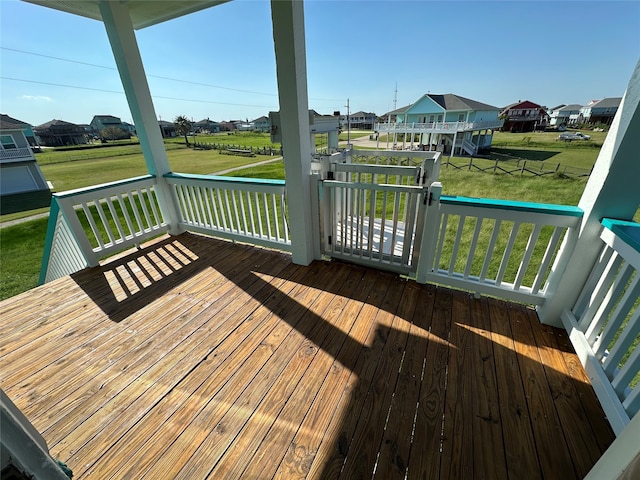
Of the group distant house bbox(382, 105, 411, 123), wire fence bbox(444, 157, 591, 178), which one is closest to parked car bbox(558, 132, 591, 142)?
wire fence bbox(444, 157, 591, 178)

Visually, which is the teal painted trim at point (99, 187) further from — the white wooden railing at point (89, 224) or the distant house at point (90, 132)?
the distant house at point (90, 132)

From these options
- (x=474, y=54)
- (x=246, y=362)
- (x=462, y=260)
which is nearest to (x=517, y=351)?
(x=246, y=362)

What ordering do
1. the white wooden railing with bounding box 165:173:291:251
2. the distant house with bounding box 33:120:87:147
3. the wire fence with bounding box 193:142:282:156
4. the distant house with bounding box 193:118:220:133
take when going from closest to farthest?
the white wooden railing with bounding box 165:173:291:251 < the distant house with bounding box 33:120:87:147 < the wire fence with bounding box 193:142:282:156 < the distant house with bounding box 193:118:220:133

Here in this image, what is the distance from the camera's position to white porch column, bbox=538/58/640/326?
4.22ft

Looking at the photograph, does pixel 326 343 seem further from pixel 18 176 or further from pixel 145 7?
pixel 18 176

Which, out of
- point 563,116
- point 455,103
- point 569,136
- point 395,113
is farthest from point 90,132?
point 563,116

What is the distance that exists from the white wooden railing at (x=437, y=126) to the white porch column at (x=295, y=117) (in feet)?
7.10

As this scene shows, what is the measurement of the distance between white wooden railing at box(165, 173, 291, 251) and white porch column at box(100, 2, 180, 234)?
0.15m

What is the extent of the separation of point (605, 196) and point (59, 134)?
305 inches

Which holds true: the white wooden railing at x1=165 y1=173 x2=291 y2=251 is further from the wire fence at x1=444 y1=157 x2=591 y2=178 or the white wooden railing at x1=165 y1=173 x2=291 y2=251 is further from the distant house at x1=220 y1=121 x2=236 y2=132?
the distant house at x1=220 y1=121 x2=236 y2=132

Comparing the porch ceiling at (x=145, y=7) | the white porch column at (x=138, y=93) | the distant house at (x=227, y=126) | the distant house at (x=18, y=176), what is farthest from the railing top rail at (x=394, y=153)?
the distant house at (x=18, y=176)

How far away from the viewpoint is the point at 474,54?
8.00 ft

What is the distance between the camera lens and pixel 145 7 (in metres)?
2.61

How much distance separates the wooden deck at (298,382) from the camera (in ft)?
3.81
